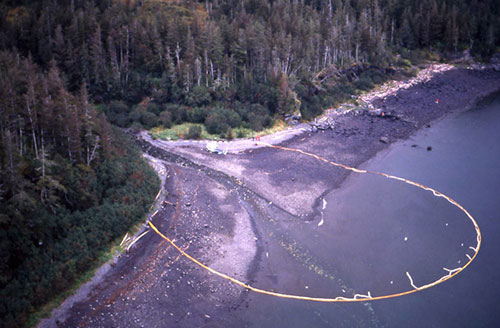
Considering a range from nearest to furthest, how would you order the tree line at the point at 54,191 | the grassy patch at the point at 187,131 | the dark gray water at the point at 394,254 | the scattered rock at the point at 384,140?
1. the tree line at the point at 54,191
2. the dark gray water at the point at 394,254
3. the grassy patch at the point at 187,131
4. the scattered rock at the point at 384,140

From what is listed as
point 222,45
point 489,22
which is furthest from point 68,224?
point 489,22

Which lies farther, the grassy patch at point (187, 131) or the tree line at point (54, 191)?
the grassy patch at point (187, 131)

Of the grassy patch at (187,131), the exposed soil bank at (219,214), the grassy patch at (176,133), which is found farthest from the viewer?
the grassy patch at (187,131)

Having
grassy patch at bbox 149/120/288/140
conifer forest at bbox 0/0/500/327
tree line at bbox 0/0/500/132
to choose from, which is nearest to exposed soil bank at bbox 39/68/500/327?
grassy patch at bbox 149/120/288/140

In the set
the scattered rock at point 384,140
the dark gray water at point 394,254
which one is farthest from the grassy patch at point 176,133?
the scattered rock at point 384,140

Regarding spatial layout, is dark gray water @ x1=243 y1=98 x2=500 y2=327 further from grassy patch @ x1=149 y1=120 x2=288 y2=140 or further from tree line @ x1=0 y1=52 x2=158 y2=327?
grassy patch @ x1=149 y1=120 x2=288 y2=140

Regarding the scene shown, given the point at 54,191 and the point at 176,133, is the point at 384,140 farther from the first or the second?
the point at 54,191

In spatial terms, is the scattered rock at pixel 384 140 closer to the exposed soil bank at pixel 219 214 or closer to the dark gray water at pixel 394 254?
the exposed soil bank at pixel 219 214
